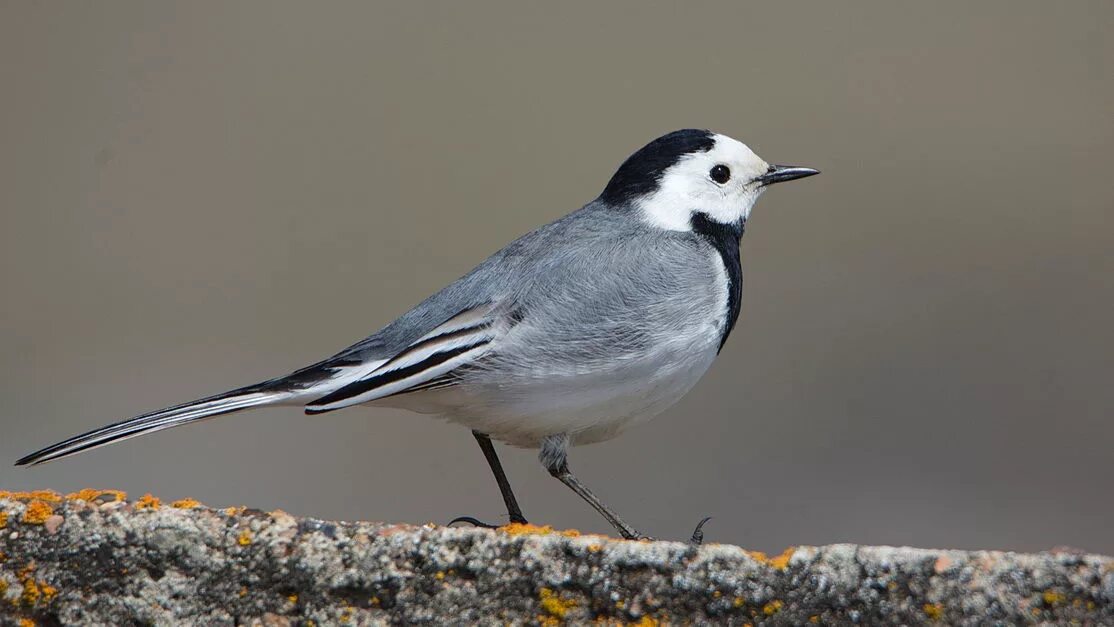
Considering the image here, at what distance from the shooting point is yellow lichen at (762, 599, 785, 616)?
7.70 ft

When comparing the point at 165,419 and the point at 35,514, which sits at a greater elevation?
the point at 165,419

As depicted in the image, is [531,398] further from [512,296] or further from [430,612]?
[430,612]

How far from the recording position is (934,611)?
2.27 metres

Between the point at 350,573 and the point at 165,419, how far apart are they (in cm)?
145

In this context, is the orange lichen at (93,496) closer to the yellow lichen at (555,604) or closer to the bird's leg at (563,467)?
the yellow lichen at (555,604)

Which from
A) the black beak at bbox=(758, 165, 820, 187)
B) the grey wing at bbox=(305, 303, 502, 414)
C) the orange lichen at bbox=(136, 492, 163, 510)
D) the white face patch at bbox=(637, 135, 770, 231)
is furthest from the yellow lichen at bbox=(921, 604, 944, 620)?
the black beak at bbox=(758, 165, 820, 187)

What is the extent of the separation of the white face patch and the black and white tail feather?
3.33 ft

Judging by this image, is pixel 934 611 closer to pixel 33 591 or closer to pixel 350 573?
pixel 350 573

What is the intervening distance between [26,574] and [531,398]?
185 centimetres

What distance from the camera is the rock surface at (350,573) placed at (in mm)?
2389

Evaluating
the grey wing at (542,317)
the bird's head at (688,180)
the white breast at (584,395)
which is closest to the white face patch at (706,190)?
the bird's head at (688,180)

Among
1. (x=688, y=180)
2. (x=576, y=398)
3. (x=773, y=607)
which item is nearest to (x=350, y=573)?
(x=773, y=607)

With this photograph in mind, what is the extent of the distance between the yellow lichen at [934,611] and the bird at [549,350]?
5.67 ft

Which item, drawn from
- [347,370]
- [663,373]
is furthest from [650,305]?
[347,370]
